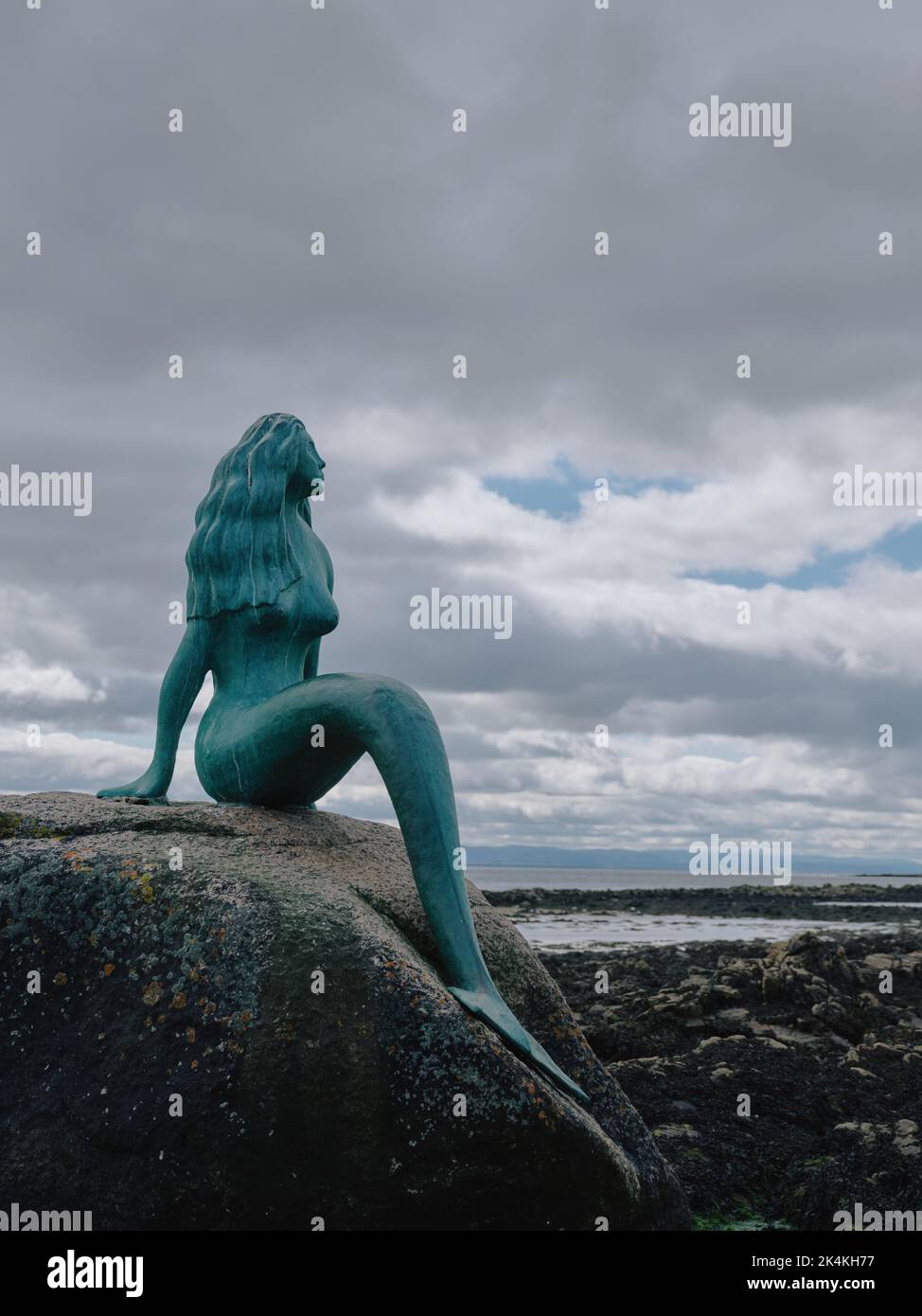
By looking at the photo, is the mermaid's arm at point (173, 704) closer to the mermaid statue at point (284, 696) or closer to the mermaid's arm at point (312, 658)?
the mermaid statue at point (284, 696)

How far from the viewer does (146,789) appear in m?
6.68

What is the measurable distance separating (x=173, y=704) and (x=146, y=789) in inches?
20.2

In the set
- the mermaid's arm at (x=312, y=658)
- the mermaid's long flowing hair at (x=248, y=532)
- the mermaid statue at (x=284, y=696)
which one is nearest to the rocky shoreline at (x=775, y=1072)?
the mermaid statue at (x=284, y=696)

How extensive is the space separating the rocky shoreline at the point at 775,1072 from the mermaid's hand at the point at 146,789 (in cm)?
376

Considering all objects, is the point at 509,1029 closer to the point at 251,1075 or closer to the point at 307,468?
the point at 251,1075

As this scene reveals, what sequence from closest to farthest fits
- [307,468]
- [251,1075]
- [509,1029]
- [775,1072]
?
1. [251,1075]
2. [509,1029]
3. [307,468]
4. [775,1072]

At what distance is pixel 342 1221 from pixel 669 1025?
706 cm

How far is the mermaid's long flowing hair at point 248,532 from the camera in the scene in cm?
653

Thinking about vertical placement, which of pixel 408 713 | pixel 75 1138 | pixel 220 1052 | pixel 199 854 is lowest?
pixel 75 1138

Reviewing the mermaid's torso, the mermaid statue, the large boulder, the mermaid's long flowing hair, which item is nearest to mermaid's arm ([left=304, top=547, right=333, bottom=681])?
the mermaid statue

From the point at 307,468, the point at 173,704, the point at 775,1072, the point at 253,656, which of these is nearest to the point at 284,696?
the point at 253,656

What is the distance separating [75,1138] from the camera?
4.91 m

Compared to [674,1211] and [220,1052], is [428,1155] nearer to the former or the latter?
[220,1052]
